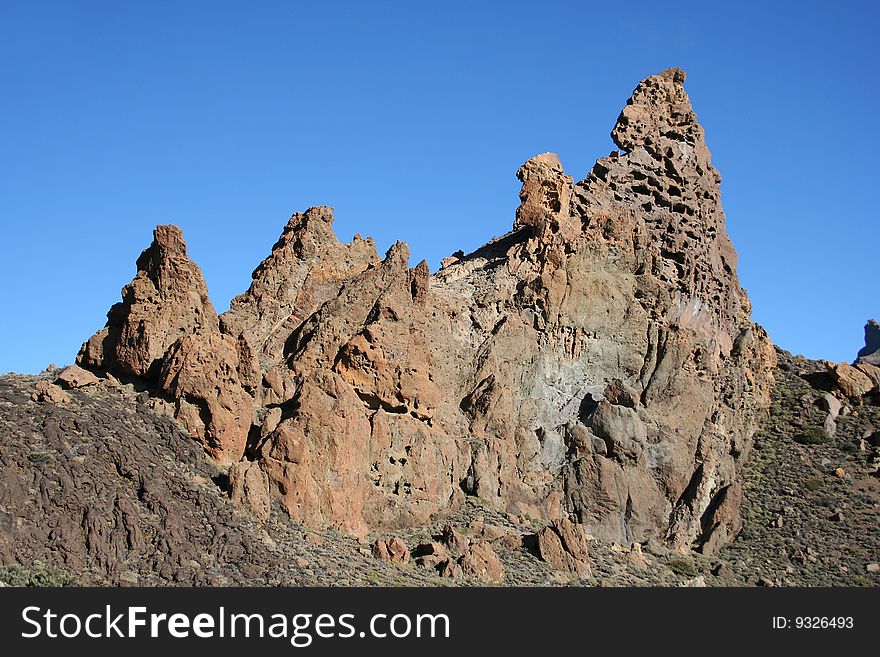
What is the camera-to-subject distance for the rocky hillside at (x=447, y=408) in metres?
59.4

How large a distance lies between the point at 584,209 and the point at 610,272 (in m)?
3.64

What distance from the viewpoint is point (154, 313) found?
66375 mm

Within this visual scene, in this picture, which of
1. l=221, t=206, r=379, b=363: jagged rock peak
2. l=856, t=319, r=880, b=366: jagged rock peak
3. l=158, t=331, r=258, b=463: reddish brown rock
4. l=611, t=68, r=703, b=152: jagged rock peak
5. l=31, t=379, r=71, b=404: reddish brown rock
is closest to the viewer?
l=31, t=379, r=71, b=404: reddish brown rock

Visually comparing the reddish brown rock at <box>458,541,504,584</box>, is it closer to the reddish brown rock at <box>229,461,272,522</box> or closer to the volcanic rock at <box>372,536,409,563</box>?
the volcanic rock at <box>372,536,409,563</box>

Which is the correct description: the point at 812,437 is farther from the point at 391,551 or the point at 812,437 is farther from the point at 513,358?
the point at 391,551

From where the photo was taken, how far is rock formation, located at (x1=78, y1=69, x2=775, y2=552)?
65.1m

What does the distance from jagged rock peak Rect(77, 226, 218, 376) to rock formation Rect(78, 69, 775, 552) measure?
0.31 feet

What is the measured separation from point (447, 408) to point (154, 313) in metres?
14.0

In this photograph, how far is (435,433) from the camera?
6925 cm

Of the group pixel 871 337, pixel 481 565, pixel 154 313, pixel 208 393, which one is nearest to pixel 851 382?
pixel 481 565

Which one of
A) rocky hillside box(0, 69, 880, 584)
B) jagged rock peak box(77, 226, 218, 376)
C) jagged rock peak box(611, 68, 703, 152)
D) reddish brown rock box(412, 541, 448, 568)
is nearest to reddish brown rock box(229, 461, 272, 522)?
rocky hillside box(0, 69, 880, 584)

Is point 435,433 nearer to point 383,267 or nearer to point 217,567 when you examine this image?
point 383,267

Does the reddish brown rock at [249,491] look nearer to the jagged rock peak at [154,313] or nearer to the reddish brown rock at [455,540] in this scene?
the jagged rock peak at [154,313]

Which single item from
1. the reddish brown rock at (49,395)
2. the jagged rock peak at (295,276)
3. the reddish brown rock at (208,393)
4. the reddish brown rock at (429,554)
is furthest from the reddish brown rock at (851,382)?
the reddish brown rock at (49,395)
